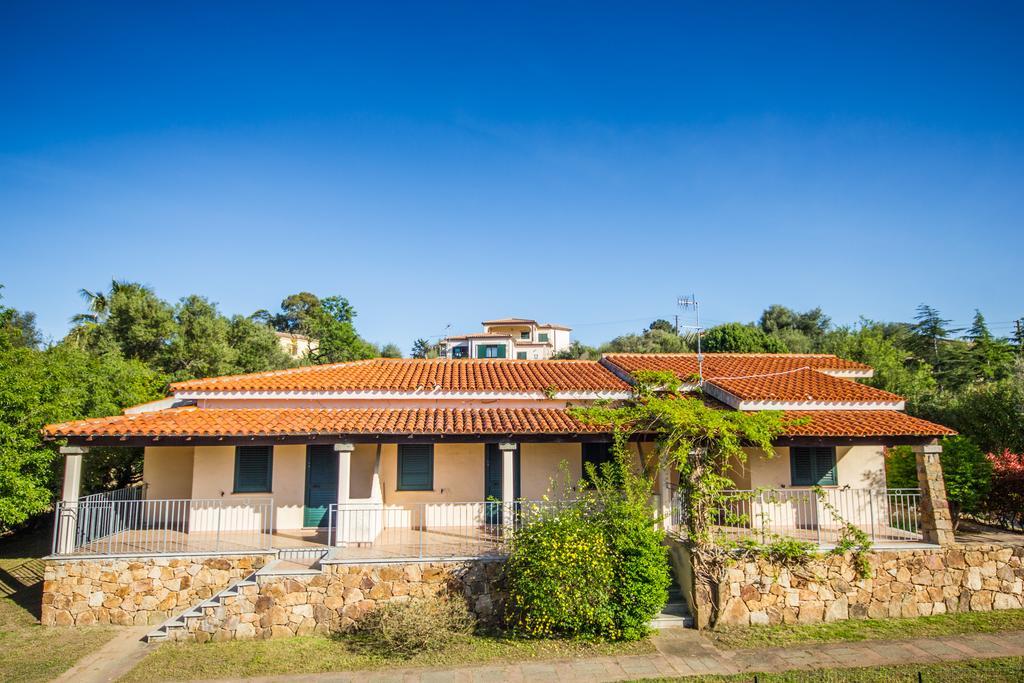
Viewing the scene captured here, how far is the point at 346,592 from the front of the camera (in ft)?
36.3

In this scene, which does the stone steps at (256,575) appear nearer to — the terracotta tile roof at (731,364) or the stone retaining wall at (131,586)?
the stone retaining wall at (131,586)

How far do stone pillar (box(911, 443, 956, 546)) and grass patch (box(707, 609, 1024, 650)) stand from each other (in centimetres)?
147

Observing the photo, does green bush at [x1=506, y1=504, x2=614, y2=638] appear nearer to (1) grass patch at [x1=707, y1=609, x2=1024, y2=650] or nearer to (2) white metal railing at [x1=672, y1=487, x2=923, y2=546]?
(1) grass patch at [x1=707, y1=609, x2=1024, y2=650]

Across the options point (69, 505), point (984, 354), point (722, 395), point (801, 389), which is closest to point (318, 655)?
point (69, 505)

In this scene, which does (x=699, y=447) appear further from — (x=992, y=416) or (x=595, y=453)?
(x=992, y=416)

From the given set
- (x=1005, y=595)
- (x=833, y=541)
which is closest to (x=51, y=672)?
(x=833, y=541)

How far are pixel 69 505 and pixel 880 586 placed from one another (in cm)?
1675

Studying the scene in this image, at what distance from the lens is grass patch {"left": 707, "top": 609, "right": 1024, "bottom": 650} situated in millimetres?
10438

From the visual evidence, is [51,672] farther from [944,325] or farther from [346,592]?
[944,325]

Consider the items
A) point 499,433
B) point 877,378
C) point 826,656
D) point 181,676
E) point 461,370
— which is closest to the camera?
point 181,676

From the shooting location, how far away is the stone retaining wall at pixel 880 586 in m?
11.3

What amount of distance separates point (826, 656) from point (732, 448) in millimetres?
3722

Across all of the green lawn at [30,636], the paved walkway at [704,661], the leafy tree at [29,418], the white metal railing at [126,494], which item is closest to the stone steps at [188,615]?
the green lawn at [30,636]

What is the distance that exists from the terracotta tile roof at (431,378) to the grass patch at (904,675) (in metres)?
8.07
